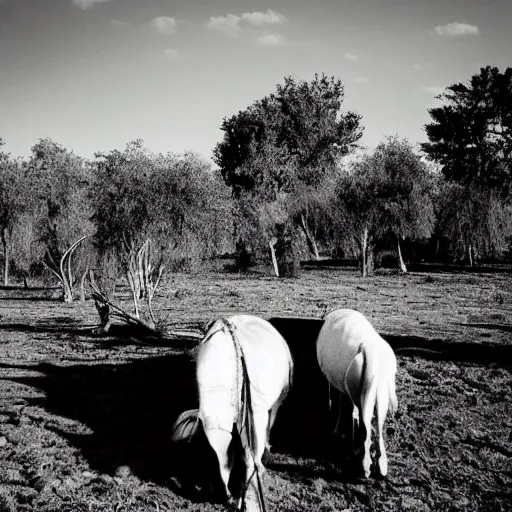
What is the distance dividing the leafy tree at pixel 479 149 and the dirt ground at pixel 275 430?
18596 millimetres

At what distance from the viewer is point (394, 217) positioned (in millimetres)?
32188

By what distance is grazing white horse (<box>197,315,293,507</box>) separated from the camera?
4.94m

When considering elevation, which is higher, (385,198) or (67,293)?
(385,198)

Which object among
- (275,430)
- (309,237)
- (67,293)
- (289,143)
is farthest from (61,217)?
(289,143)

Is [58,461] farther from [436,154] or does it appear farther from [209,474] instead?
[436,154]

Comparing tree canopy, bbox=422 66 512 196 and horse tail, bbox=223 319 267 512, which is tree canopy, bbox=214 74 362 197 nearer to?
tree canopy, bbox=422 66 512 196

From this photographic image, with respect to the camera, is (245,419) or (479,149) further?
(479,149)

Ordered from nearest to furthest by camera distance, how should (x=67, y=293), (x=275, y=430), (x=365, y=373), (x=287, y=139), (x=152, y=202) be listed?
(x=365, y=373) < (x=275, y=430) < (x=152, y=202) < (x=67, y=293) < (x=287, y=139)

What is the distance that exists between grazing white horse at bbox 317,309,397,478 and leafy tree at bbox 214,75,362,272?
31.9m

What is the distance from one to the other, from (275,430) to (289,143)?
4111 cm

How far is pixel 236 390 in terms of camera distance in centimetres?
513

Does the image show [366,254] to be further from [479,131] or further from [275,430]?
[275,430]

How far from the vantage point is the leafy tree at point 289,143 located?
40312 millimetres

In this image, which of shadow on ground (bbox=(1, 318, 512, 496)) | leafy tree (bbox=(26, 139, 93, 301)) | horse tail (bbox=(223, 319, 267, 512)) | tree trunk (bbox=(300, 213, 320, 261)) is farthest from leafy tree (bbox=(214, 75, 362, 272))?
horse tail (bbox=(223, 319, 267, 512))
